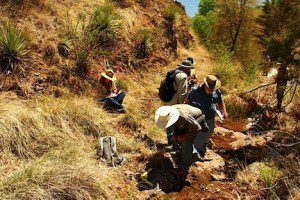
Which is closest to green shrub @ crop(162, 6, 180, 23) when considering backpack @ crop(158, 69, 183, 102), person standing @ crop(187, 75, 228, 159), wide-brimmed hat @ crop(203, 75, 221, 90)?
Result: backpack @ crop(158, 69, 183, 102)

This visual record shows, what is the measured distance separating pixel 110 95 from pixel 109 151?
2163mm

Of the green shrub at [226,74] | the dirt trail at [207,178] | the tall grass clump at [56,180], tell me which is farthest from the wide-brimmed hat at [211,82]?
the green shrub at [226,74]

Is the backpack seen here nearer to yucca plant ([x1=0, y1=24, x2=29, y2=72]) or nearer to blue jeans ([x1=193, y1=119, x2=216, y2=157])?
blue jeans ([x1=193, y1=119, x2=216, y2=157])

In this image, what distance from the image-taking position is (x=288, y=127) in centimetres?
855

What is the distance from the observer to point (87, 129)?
6.65 metres

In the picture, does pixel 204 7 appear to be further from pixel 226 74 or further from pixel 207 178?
pixel 207 178

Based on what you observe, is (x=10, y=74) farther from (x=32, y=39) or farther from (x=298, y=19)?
(x=298, y=19)

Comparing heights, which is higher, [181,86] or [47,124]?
[181,86]

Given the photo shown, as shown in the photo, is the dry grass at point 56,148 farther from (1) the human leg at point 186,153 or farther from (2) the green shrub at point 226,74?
(2) the green shrub at point 226,74

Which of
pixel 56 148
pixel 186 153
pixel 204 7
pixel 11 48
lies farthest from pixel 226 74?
pixel 204 7

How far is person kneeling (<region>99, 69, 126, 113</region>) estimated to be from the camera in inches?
307

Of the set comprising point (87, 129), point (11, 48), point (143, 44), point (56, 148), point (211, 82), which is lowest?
point (56, 148)

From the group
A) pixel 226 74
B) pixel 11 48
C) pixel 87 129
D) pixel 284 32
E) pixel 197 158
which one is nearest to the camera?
pixel 197 158

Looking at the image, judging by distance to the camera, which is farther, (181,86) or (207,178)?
(181,86)
